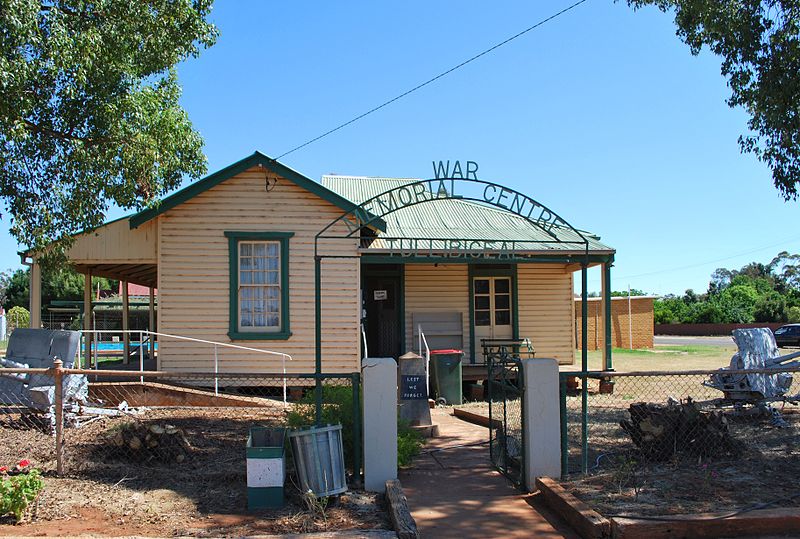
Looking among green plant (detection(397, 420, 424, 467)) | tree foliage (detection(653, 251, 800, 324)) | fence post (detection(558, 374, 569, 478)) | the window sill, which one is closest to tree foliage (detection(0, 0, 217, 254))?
the window sill

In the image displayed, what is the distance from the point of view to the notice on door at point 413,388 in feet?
33.0

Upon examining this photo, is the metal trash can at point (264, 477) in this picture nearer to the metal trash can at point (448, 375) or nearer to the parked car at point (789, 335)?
the metal trash can at point (448, 375)

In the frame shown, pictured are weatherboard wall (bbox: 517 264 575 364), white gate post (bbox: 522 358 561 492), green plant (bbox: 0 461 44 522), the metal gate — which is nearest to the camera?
green plant (bbox: 0 461 44 522)

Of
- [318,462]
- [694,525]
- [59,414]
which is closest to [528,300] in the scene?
[318,462]

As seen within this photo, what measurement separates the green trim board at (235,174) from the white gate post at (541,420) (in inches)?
249

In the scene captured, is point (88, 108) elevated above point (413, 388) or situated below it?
above

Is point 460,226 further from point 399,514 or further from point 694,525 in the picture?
point 694,525

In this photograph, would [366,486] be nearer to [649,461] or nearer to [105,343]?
[649,461]

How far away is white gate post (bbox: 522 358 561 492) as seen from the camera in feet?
21.9

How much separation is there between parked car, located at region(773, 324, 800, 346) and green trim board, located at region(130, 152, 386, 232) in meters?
31.6

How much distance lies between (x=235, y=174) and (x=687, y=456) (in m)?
9.16

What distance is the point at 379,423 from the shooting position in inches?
260

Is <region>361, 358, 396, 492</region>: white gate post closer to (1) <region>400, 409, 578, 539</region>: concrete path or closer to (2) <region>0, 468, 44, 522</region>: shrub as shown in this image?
(1) <region>400, 409, 578, 539</region>: concrete path

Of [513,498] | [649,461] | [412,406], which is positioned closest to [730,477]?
[649,461]
